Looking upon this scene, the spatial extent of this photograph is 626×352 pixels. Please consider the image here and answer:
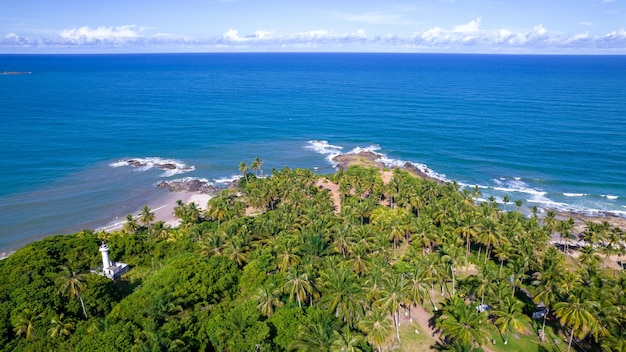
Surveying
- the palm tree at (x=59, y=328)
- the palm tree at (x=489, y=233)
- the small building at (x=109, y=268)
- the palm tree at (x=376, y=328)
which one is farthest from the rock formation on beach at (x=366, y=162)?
the palm tree at (x=59, y=328)

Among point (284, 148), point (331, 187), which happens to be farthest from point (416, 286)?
point (284, 148)

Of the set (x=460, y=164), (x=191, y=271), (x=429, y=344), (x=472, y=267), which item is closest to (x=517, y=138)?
(x=460, y=164)

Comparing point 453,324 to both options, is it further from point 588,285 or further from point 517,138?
point 517,138

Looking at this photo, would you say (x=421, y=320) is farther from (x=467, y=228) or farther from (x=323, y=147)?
(x=323, y=147)

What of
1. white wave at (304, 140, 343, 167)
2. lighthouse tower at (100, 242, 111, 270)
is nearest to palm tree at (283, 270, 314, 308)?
lighthouse tower at (100, 242, 111, 270)

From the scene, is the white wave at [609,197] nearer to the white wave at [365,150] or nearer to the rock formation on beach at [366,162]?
the white wave at [365,150]

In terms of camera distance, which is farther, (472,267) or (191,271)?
(472,267)
